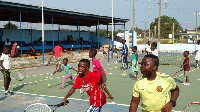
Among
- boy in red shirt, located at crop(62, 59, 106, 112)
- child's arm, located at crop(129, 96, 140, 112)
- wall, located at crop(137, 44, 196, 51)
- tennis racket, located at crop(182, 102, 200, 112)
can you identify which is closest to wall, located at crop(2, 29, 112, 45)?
wall, located at crop(137, 44, 196, 51)

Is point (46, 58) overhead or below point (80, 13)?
below

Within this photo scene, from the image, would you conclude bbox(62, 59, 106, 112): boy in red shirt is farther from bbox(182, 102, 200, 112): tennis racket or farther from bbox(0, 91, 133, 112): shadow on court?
bbox(0, 91, 133, 112): shadow on court

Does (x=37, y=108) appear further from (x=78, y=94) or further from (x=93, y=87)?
(x=78, y=94)

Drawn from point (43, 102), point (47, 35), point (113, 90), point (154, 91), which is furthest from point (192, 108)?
point (47, 35)

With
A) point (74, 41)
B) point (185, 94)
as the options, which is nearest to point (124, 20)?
point (74, 41)

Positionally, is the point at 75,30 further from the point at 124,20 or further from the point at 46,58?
the point at 46,58

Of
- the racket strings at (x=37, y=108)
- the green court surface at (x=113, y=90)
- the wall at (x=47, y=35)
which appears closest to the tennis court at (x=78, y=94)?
the green court surface at (x=113, y=90)

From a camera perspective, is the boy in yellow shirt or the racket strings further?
the racket strings

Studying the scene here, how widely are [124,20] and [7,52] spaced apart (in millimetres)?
26330

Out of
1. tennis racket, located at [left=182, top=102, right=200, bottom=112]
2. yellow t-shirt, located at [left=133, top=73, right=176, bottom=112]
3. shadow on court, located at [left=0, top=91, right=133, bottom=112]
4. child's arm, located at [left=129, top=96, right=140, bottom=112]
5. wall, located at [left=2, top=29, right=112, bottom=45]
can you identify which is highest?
wall, located at [left=2, top=29, right=112, bottom=45]

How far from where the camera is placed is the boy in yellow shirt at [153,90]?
341 cm

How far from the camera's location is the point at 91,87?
187 inches

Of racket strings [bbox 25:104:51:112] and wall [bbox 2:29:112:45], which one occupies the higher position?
wall [bbox 2:29:112:45]

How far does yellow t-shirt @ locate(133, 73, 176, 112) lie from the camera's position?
134 inches
